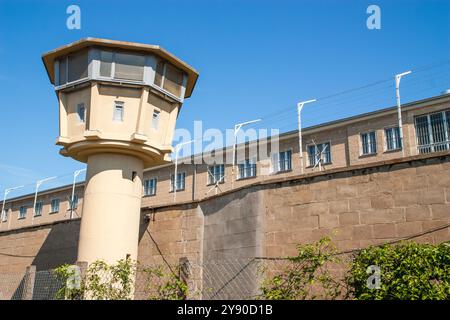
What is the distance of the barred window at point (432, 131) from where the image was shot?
2275 cm

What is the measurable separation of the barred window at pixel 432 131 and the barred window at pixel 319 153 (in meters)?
4.98

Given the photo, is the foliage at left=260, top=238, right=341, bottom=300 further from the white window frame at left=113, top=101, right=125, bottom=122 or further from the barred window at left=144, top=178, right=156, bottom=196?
the barred window at left=144, top=178, right=156, bottom=196

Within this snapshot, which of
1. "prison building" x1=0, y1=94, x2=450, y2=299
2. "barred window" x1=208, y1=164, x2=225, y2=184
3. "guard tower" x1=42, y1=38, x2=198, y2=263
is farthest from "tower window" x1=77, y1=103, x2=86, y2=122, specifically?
"barred window" x1=208, y1=164, x2=225, y2=184

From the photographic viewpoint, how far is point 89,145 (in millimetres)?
13531

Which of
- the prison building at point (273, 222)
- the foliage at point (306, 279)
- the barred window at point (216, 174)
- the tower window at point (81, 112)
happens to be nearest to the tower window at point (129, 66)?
the prison building at point (273, 222)

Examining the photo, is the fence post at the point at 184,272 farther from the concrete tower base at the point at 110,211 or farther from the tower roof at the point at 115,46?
the tower roof at the point at 115,46

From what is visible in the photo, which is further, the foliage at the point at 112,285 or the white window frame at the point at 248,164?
the white window frame at the point at 248,164

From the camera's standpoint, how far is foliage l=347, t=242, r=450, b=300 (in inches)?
261

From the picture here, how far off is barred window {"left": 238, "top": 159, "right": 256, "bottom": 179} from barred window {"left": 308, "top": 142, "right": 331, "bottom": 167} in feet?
12.1

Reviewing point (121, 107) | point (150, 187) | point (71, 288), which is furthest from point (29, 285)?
point (150, 187)
